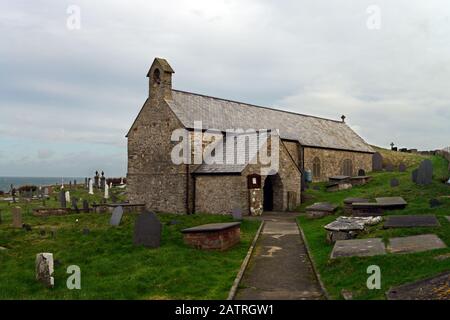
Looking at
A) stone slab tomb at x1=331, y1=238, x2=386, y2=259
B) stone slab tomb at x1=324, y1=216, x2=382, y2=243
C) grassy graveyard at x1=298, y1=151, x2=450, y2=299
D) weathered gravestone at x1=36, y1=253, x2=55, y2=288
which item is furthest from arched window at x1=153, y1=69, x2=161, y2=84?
weathered gravestone at x1=36, y1=253, x2=55, y2=288

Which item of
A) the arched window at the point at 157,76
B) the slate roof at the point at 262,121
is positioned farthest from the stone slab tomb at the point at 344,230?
the arched window at the point at 157,76

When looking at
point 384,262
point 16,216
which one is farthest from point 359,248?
point 16,216

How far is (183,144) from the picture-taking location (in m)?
30.0

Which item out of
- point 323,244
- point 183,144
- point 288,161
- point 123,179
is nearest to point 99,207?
point 183,144

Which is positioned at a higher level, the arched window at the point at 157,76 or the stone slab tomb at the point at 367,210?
the arched window at the point at 157,76

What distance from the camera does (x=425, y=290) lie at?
892 centimetres

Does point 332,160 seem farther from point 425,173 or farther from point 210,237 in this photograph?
point 210,237

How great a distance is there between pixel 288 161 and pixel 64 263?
19.4m

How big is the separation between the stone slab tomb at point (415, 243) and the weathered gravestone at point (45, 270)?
31.8 feet

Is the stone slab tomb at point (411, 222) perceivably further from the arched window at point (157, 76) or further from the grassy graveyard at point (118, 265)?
the arched window at point (157, 76)

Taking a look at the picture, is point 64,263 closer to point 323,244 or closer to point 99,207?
point 323,244

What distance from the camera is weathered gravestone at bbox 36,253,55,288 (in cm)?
1196

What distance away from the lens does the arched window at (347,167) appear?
45.7m

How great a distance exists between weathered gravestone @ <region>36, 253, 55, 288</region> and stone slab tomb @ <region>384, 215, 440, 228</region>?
444 inches
